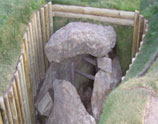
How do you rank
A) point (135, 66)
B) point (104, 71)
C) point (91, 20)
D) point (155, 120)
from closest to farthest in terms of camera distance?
point (155, 120) < point (135, 66) < point (104, 71) < point (91, 20)

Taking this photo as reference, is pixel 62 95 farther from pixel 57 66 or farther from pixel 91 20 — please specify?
pixel 91 20

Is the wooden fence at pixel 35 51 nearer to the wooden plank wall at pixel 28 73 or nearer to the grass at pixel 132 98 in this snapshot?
the wooden plank wall at pixel 28 73

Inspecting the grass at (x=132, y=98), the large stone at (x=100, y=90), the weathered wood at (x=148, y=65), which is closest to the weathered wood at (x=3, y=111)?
the grass at (x=132, y=98)

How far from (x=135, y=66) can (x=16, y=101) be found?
361cm

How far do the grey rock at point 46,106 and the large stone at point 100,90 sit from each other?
158 centimetres

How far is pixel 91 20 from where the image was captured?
10539 millimetres

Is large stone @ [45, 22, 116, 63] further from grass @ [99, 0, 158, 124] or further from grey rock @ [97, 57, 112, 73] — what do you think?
grass @ [99, 0, 158, 124]

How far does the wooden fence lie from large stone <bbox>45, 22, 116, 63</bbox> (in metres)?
0.81

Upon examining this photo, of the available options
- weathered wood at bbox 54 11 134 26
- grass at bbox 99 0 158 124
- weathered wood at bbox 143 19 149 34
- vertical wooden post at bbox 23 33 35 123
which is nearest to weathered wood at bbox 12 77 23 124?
vertical wooden post at bbox 23 33 35 123

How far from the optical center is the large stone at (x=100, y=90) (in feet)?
30.3

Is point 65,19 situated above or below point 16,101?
above

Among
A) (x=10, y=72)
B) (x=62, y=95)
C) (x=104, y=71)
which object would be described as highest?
(x=10, y=72)

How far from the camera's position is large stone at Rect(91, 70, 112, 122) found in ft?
30.3

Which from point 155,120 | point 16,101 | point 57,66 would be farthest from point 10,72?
point 155,120
